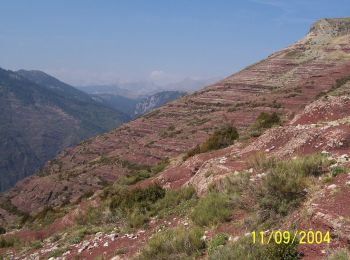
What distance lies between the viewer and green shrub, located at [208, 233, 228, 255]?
31.6ft

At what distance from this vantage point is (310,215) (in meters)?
9.17

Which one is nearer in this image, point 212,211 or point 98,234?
point 212,211

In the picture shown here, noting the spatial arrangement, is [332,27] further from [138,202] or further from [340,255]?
[340,255]

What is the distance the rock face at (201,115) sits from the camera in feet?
186

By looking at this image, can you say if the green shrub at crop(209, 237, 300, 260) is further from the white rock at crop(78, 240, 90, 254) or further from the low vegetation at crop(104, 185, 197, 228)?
the white rock at crop(78, 240, 90, 254)

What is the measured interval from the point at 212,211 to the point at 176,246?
202 cm

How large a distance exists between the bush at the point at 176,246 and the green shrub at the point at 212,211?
91 cm

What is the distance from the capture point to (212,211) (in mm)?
11992

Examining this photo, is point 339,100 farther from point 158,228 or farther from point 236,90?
point 236,90

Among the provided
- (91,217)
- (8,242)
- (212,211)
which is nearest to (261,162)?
(212,211)

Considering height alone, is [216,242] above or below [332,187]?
below

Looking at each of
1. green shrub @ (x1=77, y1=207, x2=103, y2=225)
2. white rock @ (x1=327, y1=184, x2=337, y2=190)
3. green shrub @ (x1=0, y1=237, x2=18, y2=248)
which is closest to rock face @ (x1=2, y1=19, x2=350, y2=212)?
green shrub @ (x1=77, y1=207, x2=103, y2=225)

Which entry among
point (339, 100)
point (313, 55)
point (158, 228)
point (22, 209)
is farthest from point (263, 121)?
point (313, 55)
